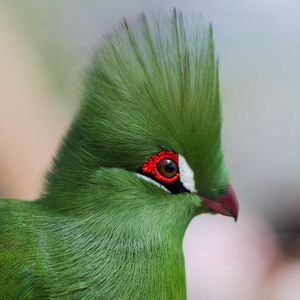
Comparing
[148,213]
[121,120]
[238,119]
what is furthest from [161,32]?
[238,119]

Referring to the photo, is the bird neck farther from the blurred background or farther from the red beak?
the blurred background

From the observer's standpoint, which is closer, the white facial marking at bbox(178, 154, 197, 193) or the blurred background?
the white facial marking at bbox(178, 154, 197, 193)

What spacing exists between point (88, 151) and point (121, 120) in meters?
0.08

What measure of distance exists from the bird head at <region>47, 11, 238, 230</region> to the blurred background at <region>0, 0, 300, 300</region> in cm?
39

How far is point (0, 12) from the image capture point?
1.93 metres

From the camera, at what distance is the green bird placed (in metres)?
1.06

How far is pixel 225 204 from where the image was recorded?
115 centimetres

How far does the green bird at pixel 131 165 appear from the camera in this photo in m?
1.06

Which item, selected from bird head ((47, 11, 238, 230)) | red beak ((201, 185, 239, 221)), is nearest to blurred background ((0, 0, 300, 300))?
bird head ((47, 11, 238, 230))

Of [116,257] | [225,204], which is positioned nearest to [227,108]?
[225,204]

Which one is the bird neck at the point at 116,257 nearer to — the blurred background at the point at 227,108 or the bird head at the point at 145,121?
the bird head at the point at 145,121

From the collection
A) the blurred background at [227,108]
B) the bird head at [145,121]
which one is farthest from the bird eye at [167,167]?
the blurred background at [227,108]

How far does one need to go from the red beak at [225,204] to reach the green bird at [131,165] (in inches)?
2.0

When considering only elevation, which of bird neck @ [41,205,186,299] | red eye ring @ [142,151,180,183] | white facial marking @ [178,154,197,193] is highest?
red eye ring @ [142,151,180,183]
